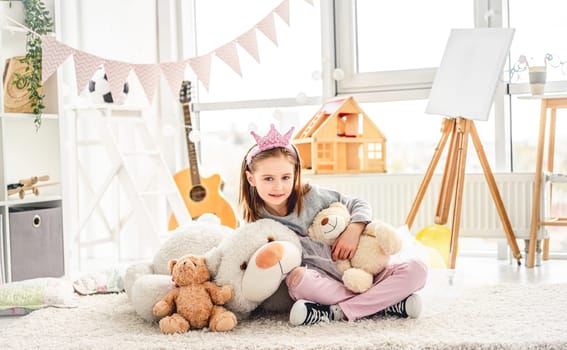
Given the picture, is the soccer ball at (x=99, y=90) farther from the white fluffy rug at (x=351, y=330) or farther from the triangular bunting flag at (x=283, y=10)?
the white fluffy rug at (x=351, y=330)

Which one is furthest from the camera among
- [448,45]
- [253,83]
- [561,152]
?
[253,83]

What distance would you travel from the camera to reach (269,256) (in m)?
2.00

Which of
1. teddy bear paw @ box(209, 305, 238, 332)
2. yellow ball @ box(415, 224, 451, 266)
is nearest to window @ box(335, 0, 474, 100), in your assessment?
yellow ball @ box(415, 224, 451, 266)

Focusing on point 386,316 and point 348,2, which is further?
point 348,2

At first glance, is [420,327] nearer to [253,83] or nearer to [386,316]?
[386,316]

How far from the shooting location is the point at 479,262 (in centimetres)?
342

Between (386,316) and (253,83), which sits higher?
(253,83)

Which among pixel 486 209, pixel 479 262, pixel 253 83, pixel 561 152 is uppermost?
pixel 253 83

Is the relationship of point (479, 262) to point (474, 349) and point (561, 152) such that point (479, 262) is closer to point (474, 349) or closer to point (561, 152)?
point (561, 152)

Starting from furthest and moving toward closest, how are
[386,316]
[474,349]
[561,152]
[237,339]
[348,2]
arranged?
1. [348,2]
2. [561,152]
3. [386,316]
4. [237,339]
5. [474,349]

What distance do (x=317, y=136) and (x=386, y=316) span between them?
1.47 metres

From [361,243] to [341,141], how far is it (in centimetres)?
138

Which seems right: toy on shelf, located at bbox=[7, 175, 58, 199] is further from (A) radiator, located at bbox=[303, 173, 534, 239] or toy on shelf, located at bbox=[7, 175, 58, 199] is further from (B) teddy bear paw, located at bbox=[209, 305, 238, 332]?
(B) teddy bear paw, located at bbox=[209, 305, 238, 332]

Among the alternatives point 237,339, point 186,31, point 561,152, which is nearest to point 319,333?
point 237,339
